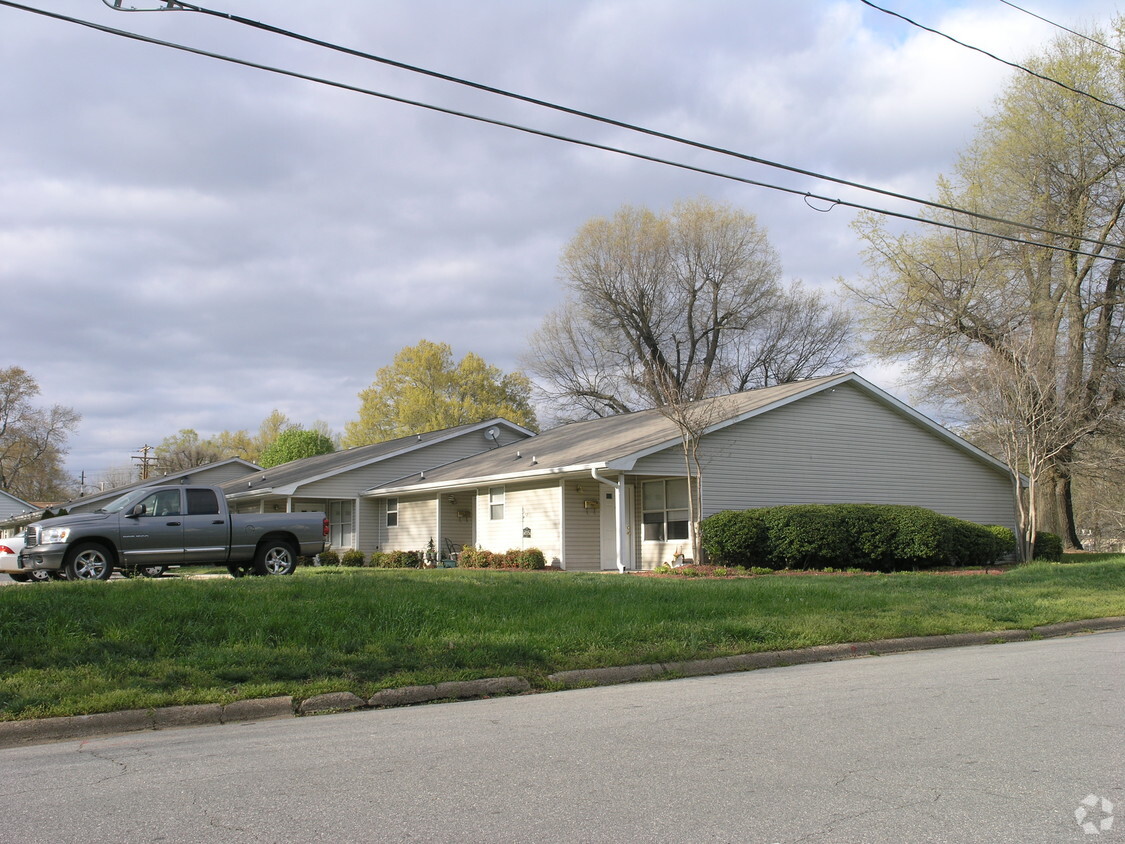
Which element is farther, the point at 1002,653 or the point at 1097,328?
the point at 1097,328

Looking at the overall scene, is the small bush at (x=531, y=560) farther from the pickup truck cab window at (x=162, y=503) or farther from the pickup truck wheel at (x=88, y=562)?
the pickup truck wheel at (x=88, y=562)

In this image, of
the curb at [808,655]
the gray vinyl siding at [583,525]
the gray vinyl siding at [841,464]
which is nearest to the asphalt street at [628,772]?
the curb at [808,655]

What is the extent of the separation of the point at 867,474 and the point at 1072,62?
14.7 meters

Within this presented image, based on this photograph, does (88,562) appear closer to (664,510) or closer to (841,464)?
(664,510)

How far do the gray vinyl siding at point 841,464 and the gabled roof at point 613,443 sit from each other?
0.38m

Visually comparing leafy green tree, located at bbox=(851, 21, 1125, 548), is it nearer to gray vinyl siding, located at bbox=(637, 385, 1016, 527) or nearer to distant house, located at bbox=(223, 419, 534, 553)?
gray vinyl siding, located at bbox=(637, 385, 1016, 527)

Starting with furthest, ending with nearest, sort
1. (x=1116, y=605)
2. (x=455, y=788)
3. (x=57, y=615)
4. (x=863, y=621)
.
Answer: (x=1116, y=605), (x=863, y=621), (x=57, y=615), (x=455, y=788)

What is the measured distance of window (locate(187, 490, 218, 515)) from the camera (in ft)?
56.7

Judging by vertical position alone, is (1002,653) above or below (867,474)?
below

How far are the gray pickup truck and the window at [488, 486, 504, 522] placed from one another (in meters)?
9.59

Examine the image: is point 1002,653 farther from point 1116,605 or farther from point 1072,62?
point 1072,62

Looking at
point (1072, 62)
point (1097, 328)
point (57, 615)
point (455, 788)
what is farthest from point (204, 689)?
point (1072, 62)

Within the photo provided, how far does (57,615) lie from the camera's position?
9.77 metres

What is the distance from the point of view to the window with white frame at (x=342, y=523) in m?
35.0
